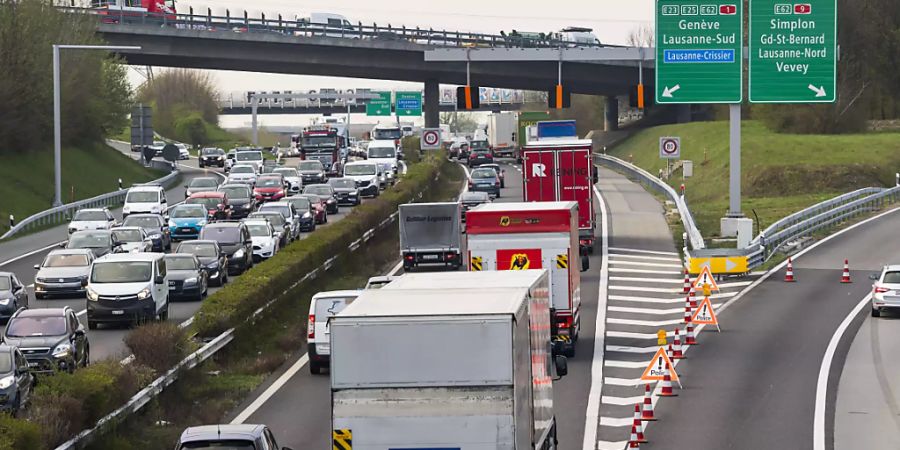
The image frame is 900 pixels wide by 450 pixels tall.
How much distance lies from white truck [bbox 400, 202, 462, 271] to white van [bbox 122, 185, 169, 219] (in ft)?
55.0

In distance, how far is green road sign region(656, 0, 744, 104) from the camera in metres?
47.7

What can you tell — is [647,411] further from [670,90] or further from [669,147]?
[669,147]

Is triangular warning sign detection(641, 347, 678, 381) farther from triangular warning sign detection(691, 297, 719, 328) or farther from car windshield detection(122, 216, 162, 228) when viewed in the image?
car windshield detection(122, 216, 162, 228)

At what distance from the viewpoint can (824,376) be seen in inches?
1148

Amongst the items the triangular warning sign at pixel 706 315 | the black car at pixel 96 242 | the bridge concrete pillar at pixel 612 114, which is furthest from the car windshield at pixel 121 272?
the bridge concrete pillar at pixel 612 114

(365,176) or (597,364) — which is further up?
(365,176)

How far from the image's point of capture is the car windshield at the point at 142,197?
200 ft

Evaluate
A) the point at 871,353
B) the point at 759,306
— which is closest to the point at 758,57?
the point at 759,306

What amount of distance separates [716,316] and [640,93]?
15567 millimetres

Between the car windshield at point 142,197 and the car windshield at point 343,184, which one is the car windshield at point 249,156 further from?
the car windshield at point 142,197

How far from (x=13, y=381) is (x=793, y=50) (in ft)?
99.2

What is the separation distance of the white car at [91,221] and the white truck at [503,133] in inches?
2059

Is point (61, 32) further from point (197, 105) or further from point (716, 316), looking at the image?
point (197, 105)

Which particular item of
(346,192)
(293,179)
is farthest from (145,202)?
(293,179)
